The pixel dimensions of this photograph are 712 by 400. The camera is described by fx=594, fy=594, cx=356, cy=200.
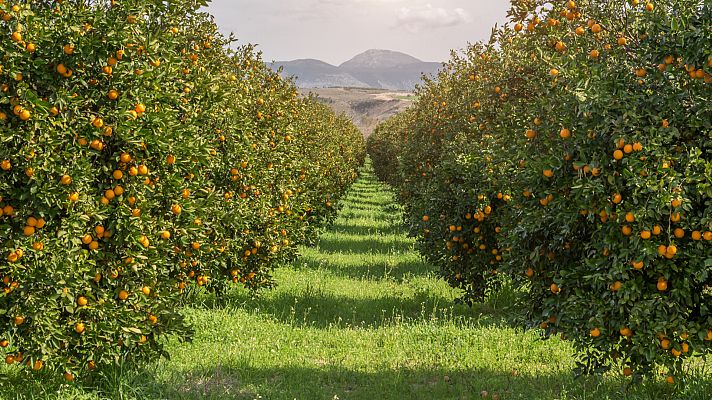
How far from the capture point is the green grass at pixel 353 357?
6371 mm

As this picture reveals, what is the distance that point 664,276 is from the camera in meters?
4.95

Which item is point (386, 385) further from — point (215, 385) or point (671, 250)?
point (671, 250)

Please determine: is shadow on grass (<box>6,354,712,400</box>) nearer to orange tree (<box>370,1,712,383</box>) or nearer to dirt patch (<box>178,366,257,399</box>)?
dirt patch (<box>178,366,257,399</box>)

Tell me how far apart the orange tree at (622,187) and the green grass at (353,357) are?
1.00 meters

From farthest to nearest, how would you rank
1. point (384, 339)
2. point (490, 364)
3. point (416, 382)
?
point (384, 339) < point (490, 364) < point (416, 382)

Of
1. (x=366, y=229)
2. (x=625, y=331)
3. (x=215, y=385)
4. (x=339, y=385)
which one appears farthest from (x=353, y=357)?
(x=366, y=229)

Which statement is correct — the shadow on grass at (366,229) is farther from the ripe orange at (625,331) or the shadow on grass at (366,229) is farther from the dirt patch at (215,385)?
the ripe orange at (625,331)

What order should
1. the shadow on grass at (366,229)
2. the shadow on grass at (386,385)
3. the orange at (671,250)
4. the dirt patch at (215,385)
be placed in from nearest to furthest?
the orange at (671,250) < the shadow on grass at (386,385) < the dirt patch at (215,385) < the shadow on grass at (366,229)

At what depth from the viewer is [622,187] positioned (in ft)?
16.4

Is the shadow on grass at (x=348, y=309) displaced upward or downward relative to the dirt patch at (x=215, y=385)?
downward

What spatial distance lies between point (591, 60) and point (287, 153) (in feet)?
23.4

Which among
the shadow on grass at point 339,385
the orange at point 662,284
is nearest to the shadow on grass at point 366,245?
the shadow on grass at point 339,385

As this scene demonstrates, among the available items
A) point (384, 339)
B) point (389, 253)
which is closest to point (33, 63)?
point (384, 339)

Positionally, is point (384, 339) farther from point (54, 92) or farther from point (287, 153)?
point (54, 92)
